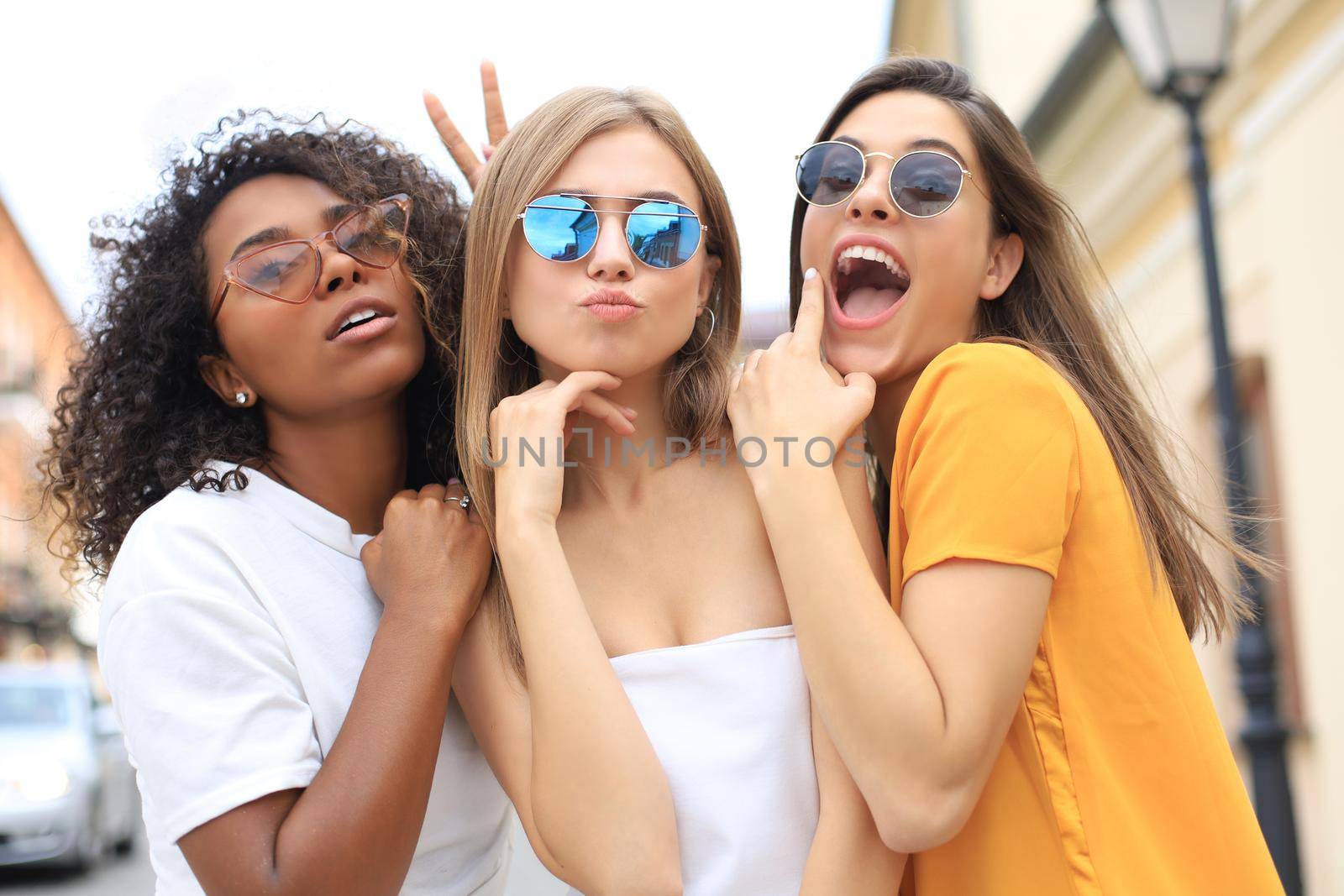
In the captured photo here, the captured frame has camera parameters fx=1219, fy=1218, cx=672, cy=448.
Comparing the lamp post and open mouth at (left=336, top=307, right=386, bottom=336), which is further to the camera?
the lamp post

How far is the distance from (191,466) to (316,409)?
26cm

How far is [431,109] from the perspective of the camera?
2.88 meters

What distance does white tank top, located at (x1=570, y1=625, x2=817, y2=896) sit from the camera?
203 cm

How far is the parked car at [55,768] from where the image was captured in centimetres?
950

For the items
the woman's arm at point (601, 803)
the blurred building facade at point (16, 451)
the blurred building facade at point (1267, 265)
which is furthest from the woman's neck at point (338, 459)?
the blurred building facade at point (16, 451)

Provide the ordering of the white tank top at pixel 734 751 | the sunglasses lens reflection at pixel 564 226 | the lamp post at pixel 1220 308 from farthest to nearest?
the lamp post at pixel 1220 308 < the sunglasses lens reflection at pixel 564 226 < the white tank top at pixel 734 751

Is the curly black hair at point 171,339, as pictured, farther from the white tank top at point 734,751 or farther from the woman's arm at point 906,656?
the woman's arm at point 906,656

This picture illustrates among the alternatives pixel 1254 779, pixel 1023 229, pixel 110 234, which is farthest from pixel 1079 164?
pixel 110 234

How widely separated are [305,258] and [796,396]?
99 cm

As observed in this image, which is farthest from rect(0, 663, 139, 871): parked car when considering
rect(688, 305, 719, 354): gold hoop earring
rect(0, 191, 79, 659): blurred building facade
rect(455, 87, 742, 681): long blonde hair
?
rect(688, 305, 719, 354): gold hoop earring

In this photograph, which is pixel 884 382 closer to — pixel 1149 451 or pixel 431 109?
pixel 1149 451

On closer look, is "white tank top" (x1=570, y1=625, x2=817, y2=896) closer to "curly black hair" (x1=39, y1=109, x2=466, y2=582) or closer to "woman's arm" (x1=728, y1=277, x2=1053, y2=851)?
"woman's arm" (x1=728, y1=277, x2=1053, y2=851)

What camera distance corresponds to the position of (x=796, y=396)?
2127 mm

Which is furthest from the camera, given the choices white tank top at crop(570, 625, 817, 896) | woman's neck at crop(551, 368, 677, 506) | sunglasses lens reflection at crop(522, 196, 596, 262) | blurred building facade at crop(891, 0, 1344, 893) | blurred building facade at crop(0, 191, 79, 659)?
blurred building facade at crop(0, 191, 79, 659)
